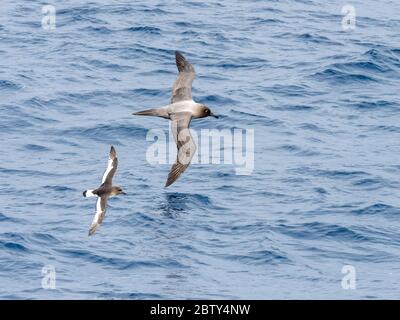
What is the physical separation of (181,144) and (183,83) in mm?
2047

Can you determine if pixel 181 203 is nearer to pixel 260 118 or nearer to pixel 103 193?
pixel 103 193

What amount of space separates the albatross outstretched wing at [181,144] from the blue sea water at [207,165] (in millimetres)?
2021

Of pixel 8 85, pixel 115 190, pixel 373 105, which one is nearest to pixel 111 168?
pixel 115 190

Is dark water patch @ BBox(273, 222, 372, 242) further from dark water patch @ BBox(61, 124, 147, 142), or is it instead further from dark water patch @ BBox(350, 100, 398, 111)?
dark water patch @ BBox(350, 100, 398, 111)

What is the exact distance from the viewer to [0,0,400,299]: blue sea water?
89.9 ft

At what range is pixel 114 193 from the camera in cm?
2762

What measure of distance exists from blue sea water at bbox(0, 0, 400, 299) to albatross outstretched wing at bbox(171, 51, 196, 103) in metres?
2.93

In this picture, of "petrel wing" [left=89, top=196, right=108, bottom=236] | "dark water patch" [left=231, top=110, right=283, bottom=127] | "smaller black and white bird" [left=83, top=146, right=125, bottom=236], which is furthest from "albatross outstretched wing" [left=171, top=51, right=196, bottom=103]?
"dark water patch" [left=231, top=110, right=283, bottom=127]

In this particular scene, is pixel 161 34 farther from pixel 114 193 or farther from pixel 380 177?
pixel 114 193

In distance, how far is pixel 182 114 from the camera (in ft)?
91.5

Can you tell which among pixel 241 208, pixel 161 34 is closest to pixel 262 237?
pixel 241 208

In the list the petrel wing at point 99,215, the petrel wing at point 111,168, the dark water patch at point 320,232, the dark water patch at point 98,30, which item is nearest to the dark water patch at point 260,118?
the dark water patch at point 320,232

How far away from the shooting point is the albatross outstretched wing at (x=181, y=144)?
26.9 metres
